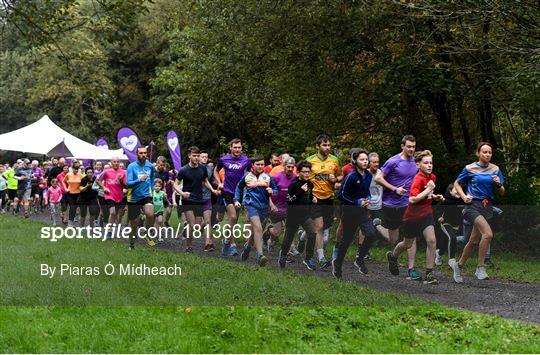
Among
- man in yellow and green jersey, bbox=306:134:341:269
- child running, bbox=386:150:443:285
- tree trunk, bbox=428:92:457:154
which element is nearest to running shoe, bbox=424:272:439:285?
child running, bbox=386:150:443:285

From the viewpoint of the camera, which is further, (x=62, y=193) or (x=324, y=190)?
(x=62, y=193)

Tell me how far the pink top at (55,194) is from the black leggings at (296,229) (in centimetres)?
1265

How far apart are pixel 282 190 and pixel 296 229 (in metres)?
1.47

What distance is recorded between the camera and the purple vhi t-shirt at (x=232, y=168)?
16.3 metres

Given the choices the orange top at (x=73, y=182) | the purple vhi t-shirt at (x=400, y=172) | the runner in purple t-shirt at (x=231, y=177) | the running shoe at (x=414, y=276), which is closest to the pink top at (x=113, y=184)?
the runner in purple t-shirt at (x=231, y=177)

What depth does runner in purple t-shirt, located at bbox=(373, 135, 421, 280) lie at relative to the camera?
12578 millimetres

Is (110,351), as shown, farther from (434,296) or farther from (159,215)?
(159,215)

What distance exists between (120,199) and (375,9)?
22.5 feet

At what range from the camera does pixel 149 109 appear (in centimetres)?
5009

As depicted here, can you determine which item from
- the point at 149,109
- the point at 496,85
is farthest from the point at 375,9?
the point at 149,109

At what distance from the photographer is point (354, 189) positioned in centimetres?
1269

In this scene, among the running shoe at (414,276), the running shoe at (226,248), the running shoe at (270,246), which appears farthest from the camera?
the running shoe at (270,246)

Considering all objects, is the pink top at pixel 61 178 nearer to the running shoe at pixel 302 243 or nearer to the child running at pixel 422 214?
the running shoe at pixel 302 243

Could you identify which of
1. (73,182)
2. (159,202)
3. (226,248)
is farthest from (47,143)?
(226,248)
